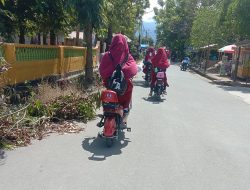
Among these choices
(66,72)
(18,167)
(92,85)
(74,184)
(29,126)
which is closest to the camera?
(74,184)

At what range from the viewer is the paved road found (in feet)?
17.0

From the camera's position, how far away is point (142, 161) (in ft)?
20.4

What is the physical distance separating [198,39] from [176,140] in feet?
125

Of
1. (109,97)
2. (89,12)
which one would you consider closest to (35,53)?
(89,12)

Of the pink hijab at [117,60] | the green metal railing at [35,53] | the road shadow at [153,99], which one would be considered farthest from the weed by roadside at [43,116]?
the road shadow at [153,99]

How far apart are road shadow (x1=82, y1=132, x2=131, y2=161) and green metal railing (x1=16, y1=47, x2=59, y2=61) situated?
4.55 metres

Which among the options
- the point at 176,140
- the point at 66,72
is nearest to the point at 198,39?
the point at 66,72

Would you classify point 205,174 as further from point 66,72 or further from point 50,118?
point 66,72

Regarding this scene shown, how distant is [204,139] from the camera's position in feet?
26.7

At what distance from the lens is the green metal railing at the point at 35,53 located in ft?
36.3

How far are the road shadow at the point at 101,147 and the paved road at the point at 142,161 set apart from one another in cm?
1

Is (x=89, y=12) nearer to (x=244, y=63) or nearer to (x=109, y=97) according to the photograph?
(x=109, y=97)

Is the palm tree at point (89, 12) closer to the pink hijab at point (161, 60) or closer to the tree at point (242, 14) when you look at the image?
the pink hijab at point (161, 60)

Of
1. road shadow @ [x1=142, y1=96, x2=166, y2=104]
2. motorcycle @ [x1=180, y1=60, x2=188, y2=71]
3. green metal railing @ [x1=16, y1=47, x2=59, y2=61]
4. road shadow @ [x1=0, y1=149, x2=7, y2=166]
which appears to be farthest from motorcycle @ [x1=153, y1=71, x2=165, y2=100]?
motorcycle @ [x1=180, y1=60, x2=188, y2=71]
